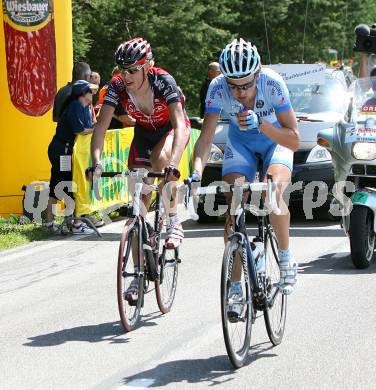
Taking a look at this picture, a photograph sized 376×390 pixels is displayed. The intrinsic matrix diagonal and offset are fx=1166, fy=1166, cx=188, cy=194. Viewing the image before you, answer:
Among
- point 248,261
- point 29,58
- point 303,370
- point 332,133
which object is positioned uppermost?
point 29,58

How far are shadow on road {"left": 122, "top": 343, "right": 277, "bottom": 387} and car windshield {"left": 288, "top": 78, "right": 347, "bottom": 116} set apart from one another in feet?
27.5

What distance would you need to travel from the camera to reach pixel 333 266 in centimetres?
1090

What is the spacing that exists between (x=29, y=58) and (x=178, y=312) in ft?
24.0

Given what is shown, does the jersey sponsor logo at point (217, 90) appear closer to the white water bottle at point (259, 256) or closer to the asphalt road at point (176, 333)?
the white water bottle at point (259, 256)

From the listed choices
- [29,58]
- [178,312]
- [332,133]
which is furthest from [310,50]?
[178,312]

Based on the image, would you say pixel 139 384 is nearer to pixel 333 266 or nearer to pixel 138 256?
pixel 138 256

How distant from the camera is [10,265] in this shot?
37.8 ft

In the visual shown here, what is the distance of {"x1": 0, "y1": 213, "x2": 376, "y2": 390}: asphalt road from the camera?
22.2 ft

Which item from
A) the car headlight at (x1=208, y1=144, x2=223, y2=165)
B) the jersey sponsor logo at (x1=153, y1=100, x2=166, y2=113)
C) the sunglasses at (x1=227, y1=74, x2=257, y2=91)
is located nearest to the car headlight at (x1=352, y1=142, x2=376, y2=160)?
the jersey sponsor logo at (x1=153, y1=100, x2=166, y2=113)

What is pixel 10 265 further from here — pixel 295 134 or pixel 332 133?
pixel 295 134

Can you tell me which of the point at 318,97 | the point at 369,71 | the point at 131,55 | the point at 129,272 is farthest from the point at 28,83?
the point at 129,272

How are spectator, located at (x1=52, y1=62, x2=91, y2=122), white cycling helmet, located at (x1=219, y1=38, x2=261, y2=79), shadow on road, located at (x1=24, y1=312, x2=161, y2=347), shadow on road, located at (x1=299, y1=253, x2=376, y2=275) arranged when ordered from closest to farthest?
1. white cycling helmet, located at (x1=219, y1=38, x2=261, y2=79)
2. shadow on road, located at (x1=24, y1=312, x2=161, y2=347)
3. shadow on road, located at (x1=299, y1=253, x2=376, y2=275)
4. spectator, located at (x1=52, y1=62, x2=91, y2=122)

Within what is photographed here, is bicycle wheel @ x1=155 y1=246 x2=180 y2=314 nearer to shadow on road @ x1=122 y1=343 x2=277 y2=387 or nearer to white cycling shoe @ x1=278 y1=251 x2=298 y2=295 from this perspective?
white cycling shoe @ x1=278 y1=251 x2=298 y2=295

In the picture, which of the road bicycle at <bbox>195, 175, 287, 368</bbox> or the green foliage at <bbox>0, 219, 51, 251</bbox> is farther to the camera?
the green foliage at <bbox>0, 219, 51, 251</bbox>
